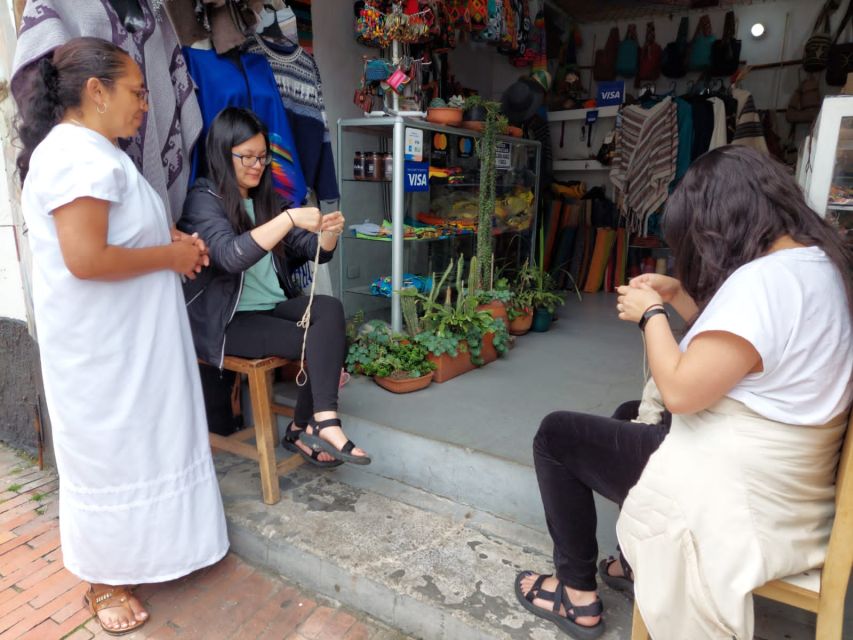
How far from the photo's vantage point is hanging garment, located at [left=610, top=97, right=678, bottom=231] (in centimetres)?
531

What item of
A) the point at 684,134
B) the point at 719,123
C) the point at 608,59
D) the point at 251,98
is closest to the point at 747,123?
the point at 719,123

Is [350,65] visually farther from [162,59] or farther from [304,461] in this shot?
[304,461]

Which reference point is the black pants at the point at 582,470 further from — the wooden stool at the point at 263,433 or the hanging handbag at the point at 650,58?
the hanging handbag at the point at 650,58

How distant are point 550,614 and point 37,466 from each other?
8.51ft

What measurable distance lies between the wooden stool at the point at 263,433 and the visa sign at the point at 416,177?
1485 millimetres

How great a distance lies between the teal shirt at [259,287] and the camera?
236 cm

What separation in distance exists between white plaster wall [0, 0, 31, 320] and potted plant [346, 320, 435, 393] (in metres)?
1.57

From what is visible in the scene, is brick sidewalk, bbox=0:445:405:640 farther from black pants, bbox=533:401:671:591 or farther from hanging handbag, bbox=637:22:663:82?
hanging handbag, bbox=637:22:663:82

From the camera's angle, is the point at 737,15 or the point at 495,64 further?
the point at 495,64

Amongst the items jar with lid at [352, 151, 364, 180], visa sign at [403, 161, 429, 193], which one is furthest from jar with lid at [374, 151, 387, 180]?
visa sign at [403, 161, 429, 193]

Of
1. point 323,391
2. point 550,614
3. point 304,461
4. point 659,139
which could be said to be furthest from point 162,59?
point 659,139

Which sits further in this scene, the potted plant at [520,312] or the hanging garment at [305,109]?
the potted plant at [520,312]

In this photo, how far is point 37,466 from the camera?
116 inches

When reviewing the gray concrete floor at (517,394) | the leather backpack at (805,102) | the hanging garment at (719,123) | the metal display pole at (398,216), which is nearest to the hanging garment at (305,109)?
the metal display pole at (398,216)
